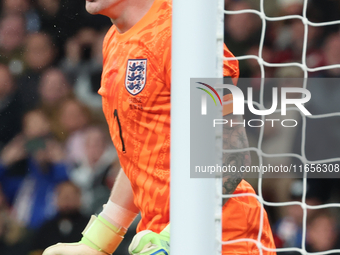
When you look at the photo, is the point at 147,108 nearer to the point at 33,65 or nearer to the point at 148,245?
the point at 148,245

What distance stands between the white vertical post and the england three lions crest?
381 millimetres

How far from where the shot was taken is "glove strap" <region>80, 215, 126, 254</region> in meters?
0.96

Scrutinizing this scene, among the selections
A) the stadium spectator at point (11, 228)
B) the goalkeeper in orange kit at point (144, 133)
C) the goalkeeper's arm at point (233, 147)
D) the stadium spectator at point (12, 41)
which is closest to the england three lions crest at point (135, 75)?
the goalkeeper in orange kit at point (144, 133)

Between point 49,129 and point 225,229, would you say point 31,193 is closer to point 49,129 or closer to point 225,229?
point 49,129

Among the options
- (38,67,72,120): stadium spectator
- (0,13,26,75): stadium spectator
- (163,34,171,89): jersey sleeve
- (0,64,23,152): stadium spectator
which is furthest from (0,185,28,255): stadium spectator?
(163,34,171,89): jersey sleeve

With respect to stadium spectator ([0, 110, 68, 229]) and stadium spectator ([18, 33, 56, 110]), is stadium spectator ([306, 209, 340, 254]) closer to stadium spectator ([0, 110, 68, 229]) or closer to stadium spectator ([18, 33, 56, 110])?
stadium spectator ([0, 110, 68, 229])

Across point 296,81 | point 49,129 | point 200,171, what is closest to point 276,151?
point 296,81

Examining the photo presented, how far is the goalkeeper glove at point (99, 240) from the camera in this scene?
3.15 ft

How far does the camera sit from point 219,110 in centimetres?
46

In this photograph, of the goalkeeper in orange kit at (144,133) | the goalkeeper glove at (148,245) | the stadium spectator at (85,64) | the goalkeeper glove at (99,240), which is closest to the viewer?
the goalkeeper glove at (148,245)

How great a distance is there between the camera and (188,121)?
1.46ft

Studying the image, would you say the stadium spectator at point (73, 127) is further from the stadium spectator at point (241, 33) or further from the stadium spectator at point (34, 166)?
the stadium spectator at point (241, 33)

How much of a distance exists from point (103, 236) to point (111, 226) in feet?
0.10

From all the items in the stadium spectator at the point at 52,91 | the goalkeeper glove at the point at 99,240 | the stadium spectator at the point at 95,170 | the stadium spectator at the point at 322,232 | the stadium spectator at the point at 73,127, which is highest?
the stadium spectator at the point at 52,91
